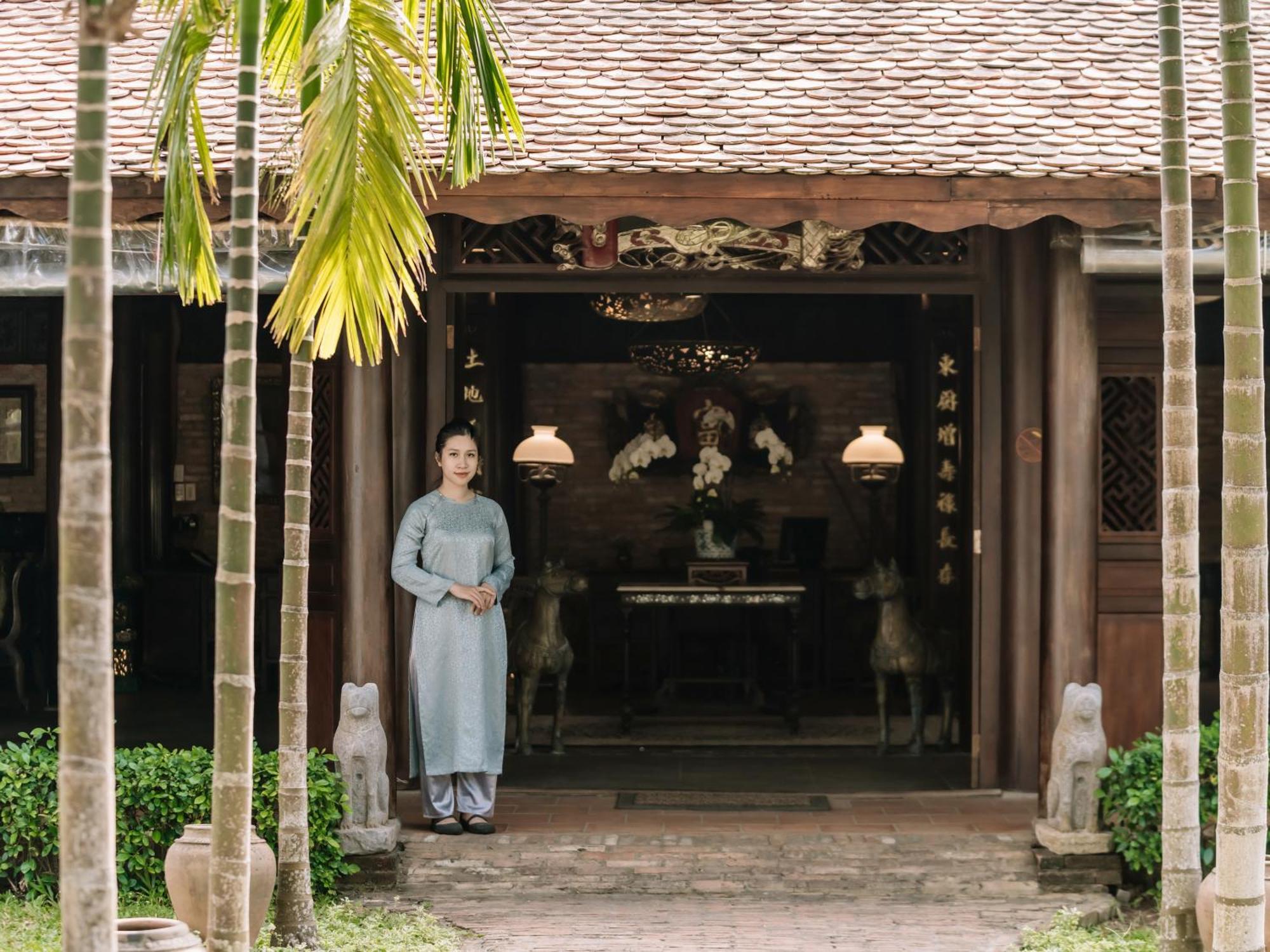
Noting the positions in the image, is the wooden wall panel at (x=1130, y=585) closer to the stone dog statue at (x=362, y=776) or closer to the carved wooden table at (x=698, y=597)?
the carved wooden table at (x=698, y=597)

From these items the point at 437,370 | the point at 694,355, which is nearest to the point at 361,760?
the point at 437,370

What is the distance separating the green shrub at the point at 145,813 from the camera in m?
6.71

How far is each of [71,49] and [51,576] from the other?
416 cm

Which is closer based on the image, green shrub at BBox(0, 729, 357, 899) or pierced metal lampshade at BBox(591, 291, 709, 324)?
green shrub at BBox(0, 729, 357, 899)

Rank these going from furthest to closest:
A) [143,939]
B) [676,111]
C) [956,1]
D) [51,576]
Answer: [51,576], [956,1], [676,111], [143,939]

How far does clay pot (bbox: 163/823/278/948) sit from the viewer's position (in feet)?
18.5

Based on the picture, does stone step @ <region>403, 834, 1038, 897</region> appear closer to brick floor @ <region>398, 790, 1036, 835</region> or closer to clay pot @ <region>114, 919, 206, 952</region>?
brick floor @ <region>398, 790, 1036, 835</region>

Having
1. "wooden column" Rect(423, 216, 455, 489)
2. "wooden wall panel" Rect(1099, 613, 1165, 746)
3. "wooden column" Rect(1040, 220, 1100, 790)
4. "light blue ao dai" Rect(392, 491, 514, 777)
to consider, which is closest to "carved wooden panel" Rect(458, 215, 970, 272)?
"wooden column" Rect(423, 216, 455, 489)

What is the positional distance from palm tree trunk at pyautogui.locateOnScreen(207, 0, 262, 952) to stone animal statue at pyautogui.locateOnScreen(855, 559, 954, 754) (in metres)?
5.47

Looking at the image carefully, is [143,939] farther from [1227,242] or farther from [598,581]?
[598,581]

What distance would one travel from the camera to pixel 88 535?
11.3ft

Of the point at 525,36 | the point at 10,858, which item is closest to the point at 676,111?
the point at 525,36

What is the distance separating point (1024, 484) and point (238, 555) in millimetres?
4681

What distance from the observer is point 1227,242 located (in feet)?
15.2
